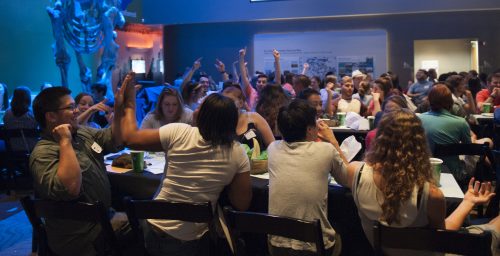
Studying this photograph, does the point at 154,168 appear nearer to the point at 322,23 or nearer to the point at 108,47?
the point at 108,47

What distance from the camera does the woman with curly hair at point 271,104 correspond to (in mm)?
3957

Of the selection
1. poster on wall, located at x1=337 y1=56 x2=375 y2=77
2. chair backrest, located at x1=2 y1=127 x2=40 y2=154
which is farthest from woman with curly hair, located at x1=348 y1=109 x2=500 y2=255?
poster on wall, located at x1=337 y1=56 x2=375 y2=77

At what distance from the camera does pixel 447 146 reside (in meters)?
3.52

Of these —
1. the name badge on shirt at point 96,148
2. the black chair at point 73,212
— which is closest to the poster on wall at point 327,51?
the name badge on shirt at point 96,148

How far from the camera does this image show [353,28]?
1139 cm

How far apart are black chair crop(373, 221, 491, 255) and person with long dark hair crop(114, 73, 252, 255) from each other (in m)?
0.74

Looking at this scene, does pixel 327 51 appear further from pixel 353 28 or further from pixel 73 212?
pixel 73 212

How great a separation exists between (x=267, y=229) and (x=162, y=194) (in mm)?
641

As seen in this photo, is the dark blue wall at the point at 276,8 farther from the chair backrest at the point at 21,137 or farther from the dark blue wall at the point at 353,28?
the chair backrest at the point at 21,137

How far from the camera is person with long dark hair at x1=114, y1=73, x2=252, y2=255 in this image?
2.27 meters

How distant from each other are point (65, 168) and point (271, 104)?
208 centimetres

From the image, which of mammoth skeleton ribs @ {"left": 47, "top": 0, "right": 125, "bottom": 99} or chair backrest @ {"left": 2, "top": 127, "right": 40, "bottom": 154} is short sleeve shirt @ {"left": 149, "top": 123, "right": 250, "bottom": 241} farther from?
mammoth skeleton ribs @ {"left": 47, "top": 0, "right": 125, "bottom": 99}

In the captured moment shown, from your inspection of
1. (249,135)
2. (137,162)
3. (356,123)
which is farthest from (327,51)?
(137,162)

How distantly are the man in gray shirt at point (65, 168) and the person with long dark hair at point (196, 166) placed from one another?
0.99ft
